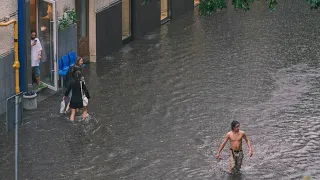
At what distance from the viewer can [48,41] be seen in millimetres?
26938

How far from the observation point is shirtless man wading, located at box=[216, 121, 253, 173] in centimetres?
1981

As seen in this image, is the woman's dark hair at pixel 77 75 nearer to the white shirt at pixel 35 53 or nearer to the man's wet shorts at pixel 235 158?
the white shirt at pixel 35 53

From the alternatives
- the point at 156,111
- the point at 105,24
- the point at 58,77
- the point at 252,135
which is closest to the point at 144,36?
the point at 105,24

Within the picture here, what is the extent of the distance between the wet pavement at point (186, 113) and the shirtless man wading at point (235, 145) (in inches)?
10.1

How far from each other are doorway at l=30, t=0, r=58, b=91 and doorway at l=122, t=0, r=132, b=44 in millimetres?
6700

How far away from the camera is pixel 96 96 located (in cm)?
2652

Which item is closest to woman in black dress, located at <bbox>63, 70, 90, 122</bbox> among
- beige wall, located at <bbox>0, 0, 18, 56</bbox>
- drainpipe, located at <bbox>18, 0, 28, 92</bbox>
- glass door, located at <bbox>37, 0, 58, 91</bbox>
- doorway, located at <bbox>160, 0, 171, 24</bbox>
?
drainpipe, located at <bbox>18, 0, 28, 92</bbox>

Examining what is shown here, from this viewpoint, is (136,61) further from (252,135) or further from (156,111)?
(252,135)

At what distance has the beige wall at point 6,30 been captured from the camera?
80.0 feet

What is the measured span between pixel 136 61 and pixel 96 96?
466cm

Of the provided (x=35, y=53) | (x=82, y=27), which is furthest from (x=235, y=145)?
(x=82, y=27)

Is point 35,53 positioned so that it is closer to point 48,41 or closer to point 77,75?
point 48,41

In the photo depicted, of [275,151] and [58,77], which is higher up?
[58,77]

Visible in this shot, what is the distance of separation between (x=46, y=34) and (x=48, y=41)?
20 cm
